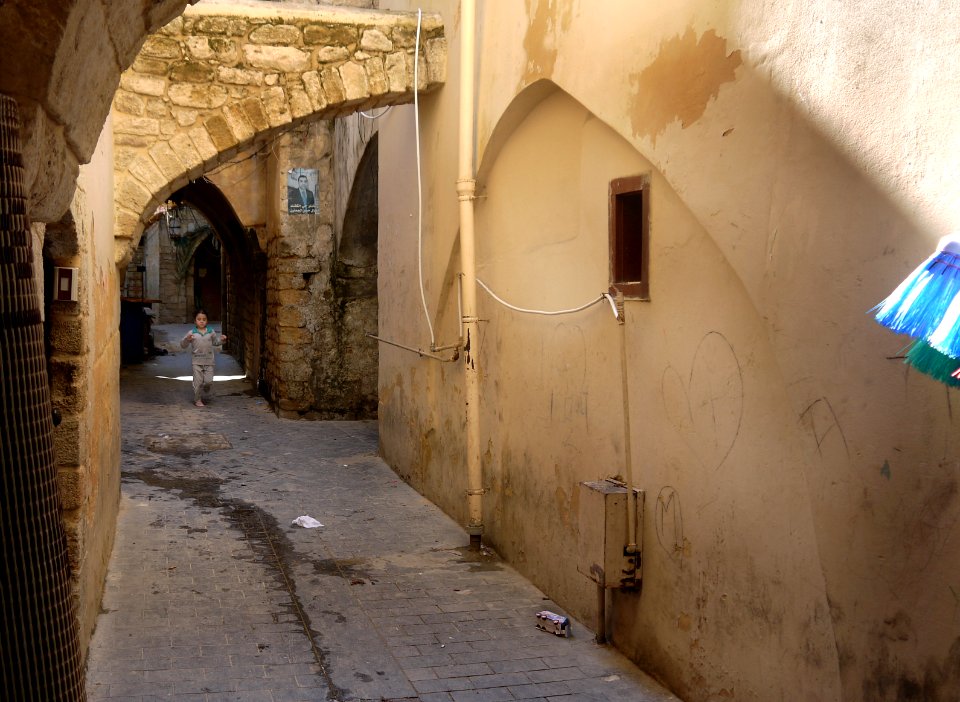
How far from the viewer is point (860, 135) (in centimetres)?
279

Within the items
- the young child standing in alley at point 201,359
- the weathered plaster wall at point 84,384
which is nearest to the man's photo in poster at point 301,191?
the young child standing in alley at point 201,359

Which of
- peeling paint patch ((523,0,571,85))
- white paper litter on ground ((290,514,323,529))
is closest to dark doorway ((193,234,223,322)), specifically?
white paper litter on ground ((290,514,323,529))

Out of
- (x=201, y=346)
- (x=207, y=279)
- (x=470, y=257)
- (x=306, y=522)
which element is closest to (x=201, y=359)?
(x=201, y=346)

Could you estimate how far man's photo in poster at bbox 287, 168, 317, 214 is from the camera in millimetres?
11750

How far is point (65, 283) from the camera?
4.13 m

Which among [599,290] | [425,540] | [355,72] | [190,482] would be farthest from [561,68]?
[190,482]

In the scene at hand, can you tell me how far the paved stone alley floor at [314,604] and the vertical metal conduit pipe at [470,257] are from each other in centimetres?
39

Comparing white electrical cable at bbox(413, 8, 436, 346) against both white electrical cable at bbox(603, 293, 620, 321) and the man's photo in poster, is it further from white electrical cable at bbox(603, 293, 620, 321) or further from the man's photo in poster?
the man's photo in poster

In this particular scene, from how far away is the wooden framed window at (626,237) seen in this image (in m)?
4.25

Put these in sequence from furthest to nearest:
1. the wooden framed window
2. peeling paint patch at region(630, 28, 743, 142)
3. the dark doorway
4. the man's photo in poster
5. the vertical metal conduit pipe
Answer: the dark doorway, the man's photo in poster, the vertical metal conduit pipe, the wooden framed window, peeling paint patch at region(630, 28, 743, 142)

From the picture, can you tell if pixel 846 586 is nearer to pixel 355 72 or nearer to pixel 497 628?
pixel 497 628

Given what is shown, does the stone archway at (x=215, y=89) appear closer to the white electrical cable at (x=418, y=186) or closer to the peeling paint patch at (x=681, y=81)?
the white electrical cable at (x=418, y=186)

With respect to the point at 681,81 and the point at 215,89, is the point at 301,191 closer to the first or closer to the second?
→ the point at 215,89

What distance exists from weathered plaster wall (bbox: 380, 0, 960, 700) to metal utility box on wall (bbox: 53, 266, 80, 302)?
2.25 meters
